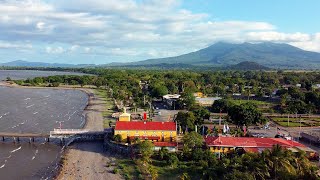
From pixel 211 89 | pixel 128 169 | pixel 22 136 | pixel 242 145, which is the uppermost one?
pixel 211 89

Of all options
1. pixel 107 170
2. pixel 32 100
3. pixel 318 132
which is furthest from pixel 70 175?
pixel 32 100

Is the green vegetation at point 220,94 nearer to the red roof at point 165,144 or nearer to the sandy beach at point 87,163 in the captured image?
the red roof at point 165,144

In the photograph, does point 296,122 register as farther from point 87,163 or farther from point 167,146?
point 87,163

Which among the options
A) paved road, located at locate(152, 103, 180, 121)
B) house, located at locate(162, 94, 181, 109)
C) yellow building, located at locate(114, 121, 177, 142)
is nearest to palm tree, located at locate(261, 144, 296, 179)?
yellow building, located at locate(114, 121, 177, 142)

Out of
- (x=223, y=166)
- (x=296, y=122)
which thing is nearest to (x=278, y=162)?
(x=223, y=166)

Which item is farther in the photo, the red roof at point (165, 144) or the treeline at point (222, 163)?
the red roof at point (165, 144)

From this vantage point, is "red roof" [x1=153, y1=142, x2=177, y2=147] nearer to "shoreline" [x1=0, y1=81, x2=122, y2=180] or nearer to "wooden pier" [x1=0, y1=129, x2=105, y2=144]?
"shoreline" [x1=0, y1=81, x2=122, y2=180]

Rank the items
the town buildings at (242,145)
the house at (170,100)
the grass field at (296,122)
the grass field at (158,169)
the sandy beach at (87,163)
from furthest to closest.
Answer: the house at (170,100) < the grass field at (296,122) < the town buildings at (242,145) < the sandy beach at (87,163) < the grass field at (158,169)

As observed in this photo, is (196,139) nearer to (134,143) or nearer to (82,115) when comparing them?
(134,143)

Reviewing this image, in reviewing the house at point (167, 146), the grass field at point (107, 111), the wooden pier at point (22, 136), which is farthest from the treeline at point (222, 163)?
the grass field at point (107, 111)
